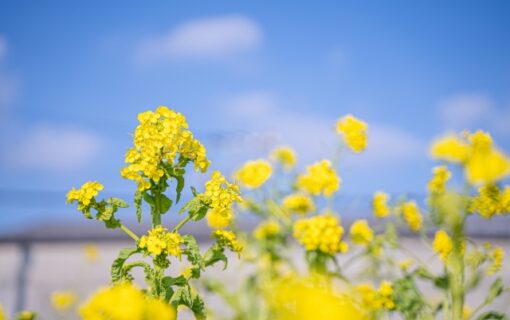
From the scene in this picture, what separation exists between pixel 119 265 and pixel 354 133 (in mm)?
1309

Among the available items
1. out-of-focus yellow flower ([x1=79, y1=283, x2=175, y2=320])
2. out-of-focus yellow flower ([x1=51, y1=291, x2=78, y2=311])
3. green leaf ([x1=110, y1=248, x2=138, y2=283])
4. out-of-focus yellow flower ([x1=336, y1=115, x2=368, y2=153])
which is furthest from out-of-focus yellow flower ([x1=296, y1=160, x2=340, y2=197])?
out-of-focus yellow flower ([x1=51, y1=291, x2=78, y2=311])

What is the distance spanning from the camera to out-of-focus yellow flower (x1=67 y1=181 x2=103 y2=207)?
5.65ft

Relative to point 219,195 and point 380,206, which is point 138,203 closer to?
point 219,195

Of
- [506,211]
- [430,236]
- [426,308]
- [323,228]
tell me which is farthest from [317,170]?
[430,236]

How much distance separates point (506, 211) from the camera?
2170 mm

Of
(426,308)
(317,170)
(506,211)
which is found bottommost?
(426,308)

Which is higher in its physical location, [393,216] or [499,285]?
[393,216]

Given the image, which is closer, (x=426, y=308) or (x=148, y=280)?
(x=148, y=280)

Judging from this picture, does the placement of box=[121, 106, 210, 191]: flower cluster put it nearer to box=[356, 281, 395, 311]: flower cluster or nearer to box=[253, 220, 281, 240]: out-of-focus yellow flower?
box=[356, 281, 395, 311]: flower cluster

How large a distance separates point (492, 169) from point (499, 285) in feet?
4.66

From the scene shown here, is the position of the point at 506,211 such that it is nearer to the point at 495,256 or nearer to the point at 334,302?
the point at 495,256

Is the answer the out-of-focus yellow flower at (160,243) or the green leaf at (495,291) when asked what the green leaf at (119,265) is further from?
the green leaf at (495,291)

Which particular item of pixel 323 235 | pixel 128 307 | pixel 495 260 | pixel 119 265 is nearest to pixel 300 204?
pixel 323 235

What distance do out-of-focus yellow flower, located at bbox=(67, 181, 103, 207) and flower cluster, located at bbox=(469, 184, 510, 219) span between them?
136cm
